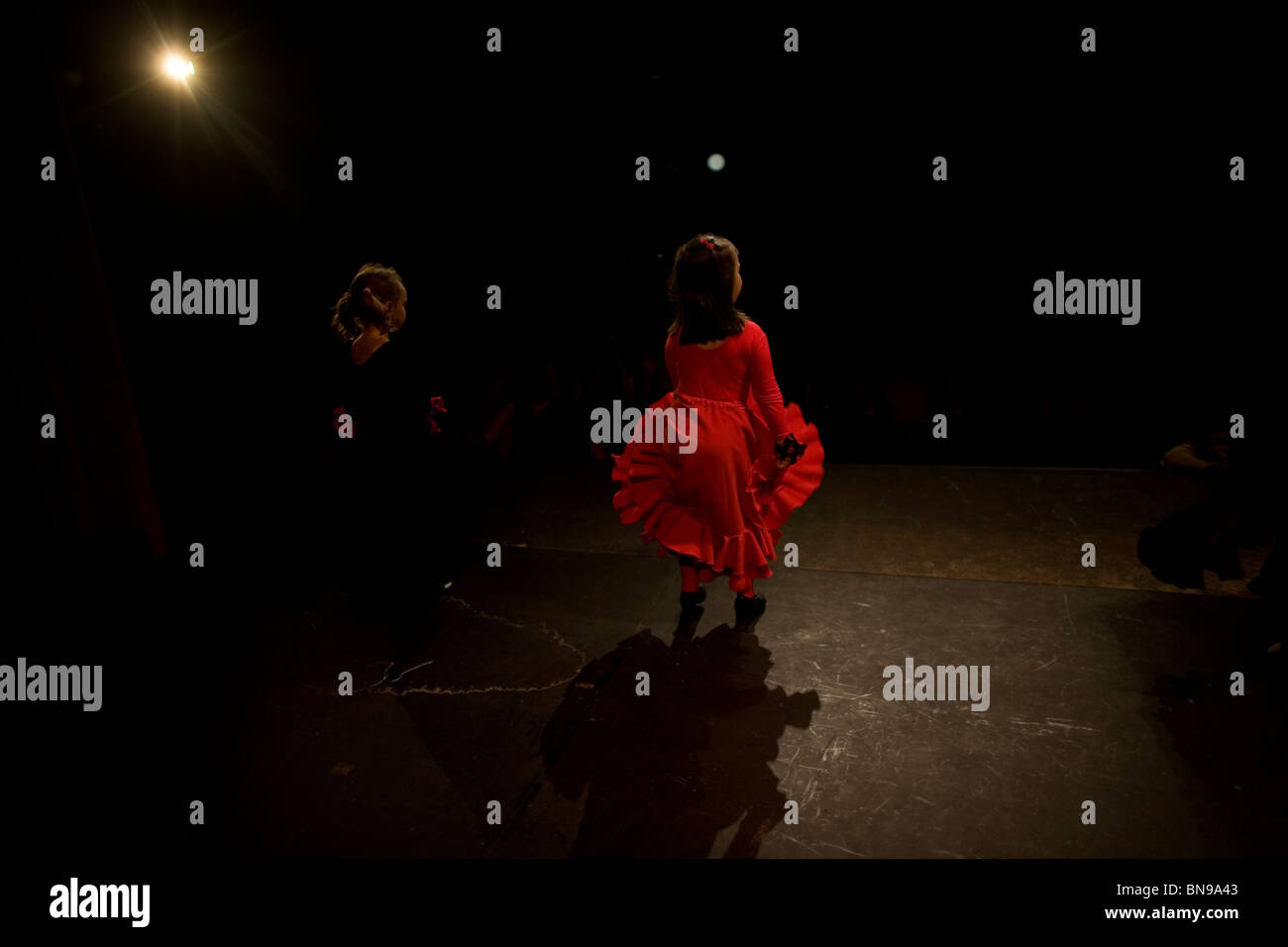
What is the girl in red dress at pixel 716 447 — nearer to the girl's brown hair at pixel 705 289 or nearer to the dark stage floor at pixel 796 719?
the girl's brown hair at pixel 705 289

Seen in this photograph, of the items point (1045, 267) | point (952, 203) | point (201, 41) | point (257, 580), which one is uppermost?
point (201, 41)

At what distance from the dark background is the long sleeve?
1507 mm

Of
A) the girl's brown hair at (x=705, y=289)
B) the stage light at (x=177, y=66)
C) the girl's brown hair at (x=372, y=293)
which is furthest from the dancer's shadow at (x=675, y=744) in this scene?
the stage light at (x=177, y=66)

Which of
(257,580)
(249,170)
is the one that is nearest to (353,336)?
(257,580)

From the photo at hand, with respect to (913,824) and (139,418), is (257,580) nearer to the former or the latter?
(139,418)

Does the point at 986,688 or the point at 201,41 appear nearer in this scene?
the point at 986,688

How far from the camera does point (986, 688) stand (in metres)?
2.56

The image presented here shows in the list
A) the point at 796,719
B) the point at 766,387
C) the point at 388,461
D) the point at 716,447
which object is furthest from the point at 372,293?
the point at 796,719

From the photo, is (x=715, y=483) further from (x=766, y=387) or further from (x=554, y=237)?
(x=554, y=237)

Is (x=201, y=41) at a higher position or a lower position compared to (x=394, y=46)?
lower

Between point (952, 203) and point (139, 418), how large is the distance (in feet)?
19.2

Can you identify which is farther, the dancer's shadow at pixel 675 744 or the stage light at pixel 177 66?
the stage light at pixel 177 66

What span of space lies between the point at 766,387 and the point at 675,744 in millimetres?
1354

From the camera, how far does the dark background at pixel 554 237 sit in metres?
3.61
